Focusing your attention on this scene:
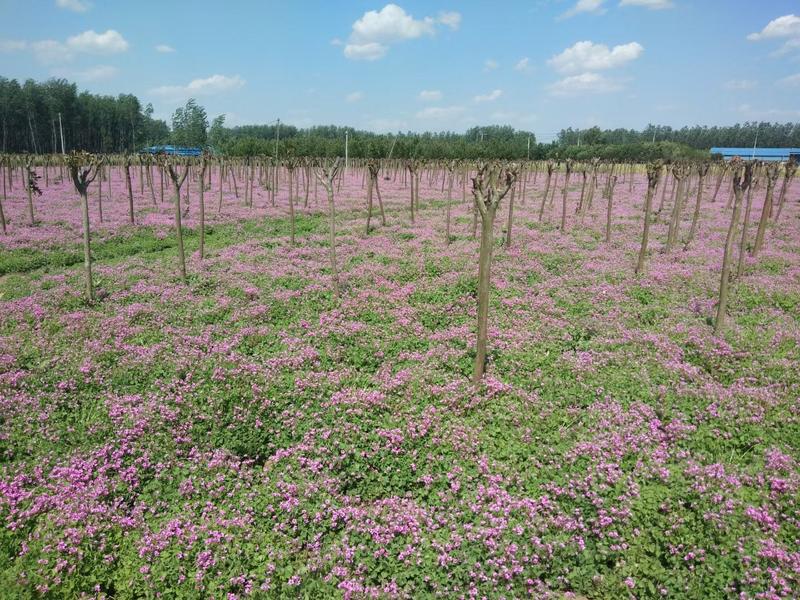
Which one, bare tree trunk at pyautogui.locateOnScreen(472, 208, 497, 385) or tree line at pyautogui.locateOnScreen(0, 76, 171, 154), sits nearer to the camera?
bare tree trunk at pyautogui.locateOnScreen(472, 208, 497, 385)

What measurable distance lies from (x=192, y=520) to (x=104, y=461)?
2.11m

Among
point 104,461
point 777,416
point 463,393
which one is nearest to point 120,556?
point 104,461

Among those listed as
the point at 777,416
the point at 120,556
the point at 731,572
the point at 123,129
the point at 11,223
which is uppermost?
the point at 123,129

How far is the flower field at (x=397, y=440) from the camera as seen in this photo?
5.65 meters

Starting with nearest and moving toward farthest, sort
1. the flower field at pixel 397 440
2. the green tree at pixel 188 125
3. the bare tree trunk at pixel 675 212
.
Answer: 1. the flower field at pixel 397 440
2. the bare tree trunk at pixel 675 212
3. the green tree at pixel 188 125


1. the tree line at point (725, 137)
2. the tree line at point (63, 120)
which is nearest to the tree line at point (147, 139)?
the tree line at point (63, 120)

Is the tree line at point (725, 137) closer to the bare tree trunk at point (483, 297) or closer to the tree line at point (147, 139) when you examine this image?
the tree line at point (147, 139)

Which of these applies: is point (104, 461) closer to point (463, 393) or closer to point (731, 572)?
point (463, 393)

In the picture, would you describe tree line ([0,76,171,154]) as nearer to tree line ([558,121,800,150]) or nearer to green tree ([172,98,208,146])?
green tree ([172,98,208,146])

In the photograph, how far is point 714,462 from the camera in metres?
7.12

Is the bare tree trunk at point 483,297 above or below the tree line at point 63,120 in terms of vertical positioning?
below

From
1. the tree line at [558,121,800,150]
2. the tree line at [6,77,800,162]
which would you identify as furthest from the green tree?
the tree line at [558,121,800,150]

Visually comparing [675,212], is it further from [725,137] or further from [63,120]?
[725,137]

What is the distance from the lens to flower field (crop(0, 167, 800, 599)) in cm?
565
